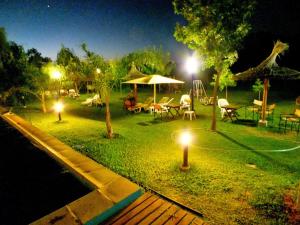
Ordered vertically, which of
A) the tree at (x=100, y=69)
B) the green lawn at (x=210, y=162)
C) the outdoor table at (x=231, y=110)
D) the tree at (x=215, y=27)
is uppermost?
the tree at (x=215, y=27)

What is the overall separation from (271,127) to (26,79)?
569 inches

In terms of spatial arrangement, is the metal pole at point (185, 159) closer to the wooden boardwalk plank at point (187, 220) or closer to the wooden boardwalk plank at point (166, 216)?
the wooden boardwalk plank at point (166, 216)

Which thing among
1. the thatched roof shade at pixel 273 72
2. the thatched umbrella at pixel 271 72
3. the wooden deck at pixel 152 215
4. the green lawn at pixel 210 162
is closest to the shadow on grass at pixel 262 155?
the green lawn at pixel 210 162

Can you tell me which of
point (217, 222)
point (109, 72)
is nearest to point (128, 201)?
point (217, 222)

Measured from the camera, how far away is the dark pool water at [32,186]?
531 cm

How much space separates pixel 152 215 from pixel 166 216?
23 centimetres

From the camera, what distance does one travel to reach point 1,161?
27.2 feet

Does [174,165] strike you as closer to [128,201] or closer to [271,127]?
[128,201]

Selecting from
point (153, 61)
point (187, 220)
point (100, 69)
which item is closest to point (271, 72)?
point (100, 69)

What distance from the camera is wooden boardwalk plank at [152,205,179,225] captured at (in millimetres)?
3739

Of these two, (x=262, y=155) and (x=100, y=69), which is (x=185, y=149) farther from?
(x=100, y=69)

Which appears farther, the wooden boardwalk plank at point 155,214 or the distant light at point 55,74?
the distant light at point 55,74

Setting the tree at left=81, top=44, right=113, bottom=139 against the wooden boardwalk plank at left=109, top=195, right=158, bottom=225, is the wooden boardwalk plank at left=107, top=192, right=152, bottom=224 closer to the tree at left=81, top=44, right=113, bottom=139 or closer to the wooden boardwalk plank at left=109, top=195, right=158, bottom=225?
the wooden boardwalk plank at left=109, top=195, right=158, bottom=225

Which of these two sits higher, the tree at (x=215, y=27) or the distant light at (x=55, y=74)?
the tree at (x=215, y=27)
